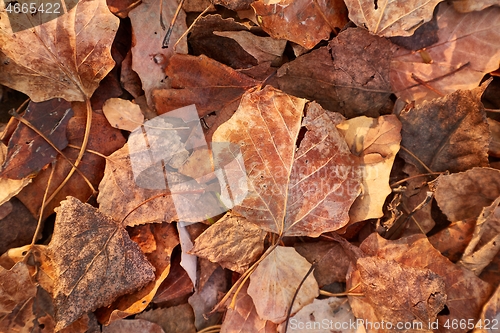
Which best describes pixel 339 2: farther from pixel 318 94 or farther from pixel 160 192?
pixel 160 192

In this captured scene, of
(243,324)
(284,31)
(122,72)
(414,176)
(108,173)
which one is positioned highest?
(284,31)

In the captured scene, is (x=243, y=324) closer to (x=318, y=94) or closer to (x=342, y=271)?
(x=342, y=271)

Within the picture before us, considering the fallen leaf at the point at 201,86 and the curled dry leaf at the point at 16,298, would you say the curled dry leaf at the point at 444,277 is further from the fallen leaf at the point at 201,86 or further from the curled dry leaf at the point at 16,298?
the curled dry leaf at the point at 16,298

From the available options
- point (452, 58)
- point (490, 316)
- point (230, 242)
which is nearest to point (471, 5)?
point (452, 58)

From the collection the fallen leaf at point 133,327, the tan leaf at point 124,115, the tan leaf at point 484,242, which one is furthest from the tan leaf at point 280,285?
the tan leaf at point 124,115

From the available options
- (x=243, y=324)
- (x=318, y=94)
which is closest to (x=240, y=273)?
(x=243, y=324)

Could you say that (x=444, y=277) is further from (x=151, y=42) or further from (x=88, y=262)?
(x=151, y=42)

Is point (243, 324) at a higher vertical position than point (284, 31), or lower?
lower
